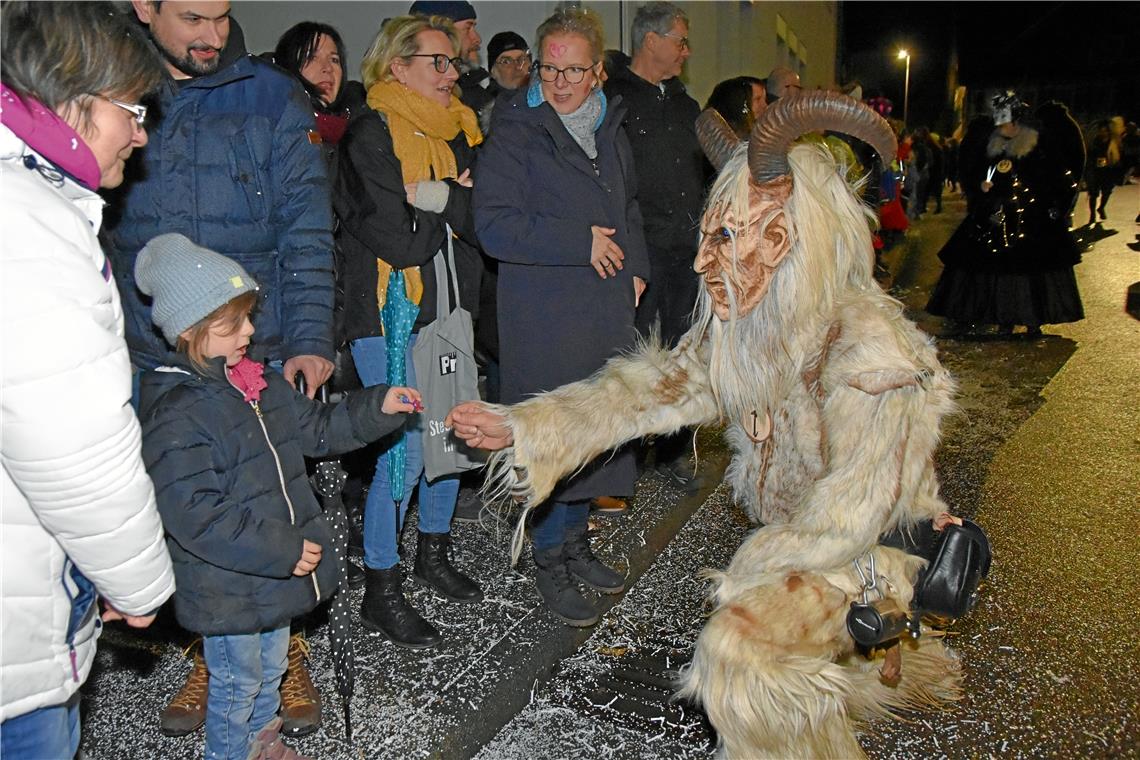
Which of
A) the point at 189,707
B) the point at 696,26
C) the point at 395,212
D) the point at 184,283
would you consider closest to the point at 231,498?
the point at 184,283

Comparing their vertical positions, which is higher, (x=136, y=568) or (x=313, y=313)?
(x=313, y=313)

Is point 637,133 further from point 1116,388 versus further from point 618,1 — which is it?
point 1116,388

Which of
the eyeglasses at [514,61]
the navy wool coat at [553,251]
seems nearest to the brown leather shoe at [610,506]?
the navy wool coat at [553,251]

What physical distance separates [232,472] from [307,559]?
309 millimetres

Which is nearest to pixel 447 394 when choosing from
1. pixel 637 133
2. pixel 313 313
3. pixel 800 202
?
pixel 313 313

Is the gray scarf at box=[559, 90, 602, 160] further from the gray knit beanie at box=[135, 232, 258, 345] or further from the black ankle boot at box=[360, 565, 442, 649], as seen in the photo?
the black ankle boot at box=[360, 565, 442, 649]

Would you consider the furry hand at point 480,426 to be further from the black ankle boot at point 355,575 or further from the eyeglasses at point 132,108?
the black ankle boot at point 355,575

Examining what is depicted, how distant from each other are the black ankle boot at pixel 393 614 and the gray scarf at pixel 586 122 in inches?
72.0

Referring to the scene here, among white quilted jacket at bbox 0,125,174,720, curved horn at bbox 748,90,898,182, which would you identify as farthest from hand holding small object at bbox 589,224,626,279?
white quilted jacket at bbox 0,125,174,720

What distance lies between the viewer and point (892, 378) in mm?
2318

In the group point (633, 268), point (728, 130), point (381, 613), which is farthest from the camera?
point (633, 268)

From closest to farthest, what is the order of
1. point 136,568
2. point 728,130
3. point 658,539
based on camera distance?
point 136,568 → point 728,130 → point 658,539

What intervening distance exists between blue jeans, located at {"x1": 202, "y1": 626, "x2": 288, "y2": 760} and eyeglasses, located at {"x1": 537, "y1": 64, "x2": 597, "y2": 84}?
2212 mm

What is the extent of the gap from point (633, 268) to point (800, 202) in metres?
1.22
